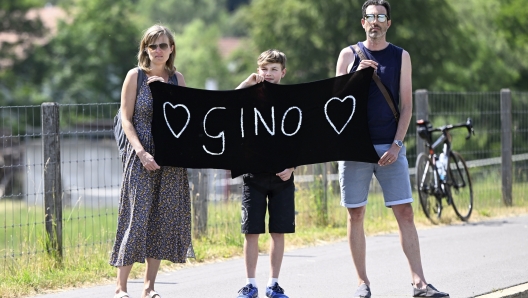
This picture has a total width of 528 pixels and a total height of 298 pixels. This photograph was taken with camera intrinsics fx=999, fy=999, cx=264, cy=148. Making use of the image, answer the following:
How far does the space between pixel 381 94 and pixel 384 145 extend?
0.38 metres

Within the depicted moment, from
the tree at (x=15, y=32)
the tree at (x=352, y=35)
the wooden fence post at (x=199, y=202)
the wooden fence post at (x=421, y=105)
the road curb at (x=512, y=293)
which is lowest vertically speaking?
the road curb at (x=512, y=293)

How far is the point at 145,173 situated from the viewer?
7.10 m

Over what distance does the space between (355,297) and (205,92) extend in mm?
1914

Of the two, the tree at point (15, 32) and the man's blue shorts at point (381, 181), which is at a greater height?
the tree at point (15, 32)

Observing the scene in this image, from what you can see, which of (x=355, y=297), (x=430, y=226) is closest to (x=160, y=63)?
(x=355, y=297)

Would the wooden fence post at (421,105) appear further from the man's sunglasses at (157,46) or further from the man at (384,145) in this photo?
the man's sunglasses at (157,46)

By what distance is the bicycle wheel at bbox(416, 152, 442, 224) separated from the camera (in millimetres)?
12453

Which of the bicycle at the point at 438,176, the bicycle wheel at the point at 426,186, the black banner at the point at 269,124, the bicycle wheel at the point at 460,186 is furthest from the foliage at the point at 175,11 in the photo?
the black banner at the point at 269,124

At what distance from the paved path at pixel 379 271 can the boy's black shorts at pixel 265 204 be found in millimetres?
835

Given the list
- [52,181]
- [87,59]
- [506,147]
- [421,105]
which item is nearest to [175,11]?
[87,59]

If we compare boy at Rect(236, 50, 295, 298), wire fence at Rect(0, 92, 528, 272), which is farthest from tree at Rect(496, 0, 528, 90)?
boy at Rect(236, 50, 295, 298)

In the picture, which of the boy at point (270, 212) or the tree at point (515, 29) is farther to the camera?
the tree at point (515, 29)

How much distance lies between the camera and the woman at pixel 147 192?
704 centimetres

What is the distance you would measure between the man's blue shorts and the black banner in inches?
4.0
